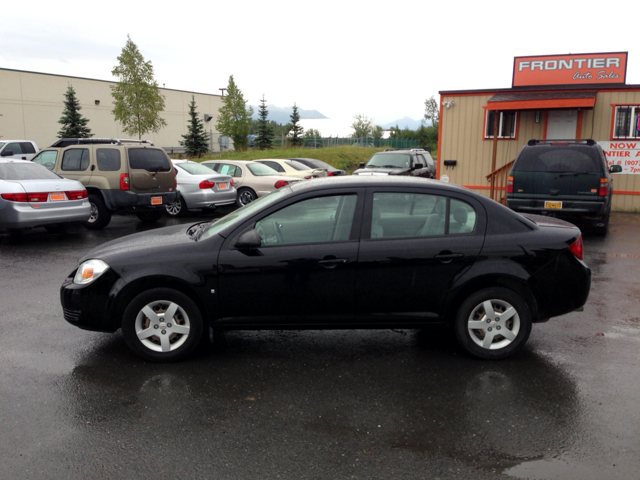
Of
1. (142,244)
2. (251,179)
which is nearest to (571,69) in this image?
(251,179)

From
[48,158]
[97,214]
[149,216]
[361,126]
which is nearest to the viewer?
[97,214]

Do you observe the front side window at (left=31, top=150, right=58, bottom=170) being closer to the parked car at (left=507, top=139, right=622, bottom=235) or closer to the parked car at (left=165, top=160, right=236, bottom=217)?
the parked car at (left=165, top=160, right=236, bottom=217)

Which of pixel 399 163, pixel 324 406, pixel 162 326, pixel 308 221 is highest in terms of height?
pixel 399 163

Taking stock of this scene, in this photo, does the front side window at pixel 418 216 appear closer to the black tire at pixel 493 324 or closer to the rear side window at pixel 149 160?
the black tire at pixel 493 324

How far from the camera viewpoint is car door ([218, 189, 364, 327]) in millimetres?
4566

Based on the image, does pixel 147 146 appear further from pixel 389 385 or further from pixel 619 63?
pixel 619 63

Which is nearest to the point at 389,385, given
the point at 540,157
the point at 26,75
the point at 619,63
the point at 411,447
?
the point at 411,447

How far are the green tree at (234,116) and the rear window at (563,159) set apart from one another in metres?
35.5

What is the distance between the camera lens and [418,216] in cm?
471

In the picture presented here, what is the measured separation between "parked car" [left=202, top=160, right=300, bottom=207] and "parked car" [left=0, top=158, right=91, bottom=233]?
19.0 feet

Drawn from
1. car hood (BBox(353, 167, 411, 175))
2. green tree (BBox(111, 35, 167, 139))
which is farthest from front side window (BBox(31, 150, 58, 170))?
green tree (BBox(111, 35, 167, 139))

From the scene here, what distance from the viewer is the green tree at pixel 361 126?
78625 millimetres

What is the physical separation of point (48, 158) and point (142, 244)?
9524 mm

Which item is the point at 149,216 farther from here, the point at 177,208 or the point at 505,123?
the point at 505,123
